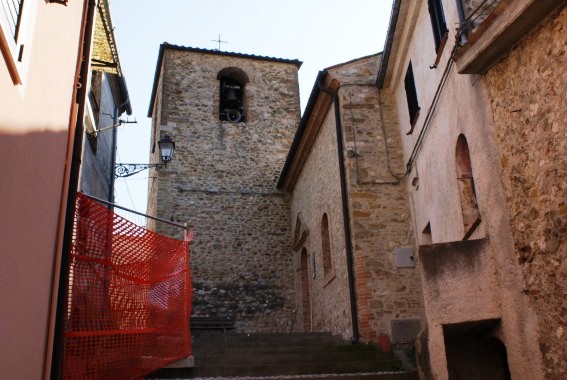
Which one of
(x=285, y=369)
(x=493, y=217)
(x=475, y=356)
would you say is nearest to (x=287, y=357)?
(x=285, y=369)

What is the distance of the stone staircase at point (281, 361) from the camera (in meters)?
6.81

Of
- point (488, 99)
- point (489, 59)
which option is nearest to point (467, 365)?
point (488, 99)

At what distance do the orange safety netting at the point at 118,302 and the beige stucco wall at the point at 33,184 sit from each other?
567 mm

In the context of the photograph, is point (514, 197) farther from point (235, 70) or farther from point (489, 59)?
point (235, 70)

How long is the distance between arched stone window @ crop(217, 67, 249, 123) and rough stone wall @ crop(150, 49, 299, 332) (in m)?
0.20

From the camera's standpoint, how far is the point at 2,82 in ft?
10.8

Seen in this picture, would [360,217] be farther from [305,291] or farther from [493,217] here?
[305,291]

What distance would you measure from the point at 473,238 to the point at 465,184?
3.11 ft

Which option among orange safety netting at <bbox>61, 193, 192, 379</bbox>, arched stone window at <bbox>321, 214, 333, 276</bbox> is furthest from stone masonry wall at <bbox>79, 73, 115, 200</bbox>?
arched stone window at <bbox>321, 214, 333, 276</bbox>

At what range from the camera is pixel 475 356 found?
606 centimetres

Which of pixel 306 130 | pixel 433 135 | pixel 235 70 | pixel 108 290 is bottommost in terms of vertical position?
pixel 108 290

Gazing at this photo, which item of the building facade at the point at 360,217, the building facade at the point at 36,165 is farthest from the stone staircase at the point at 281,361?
the building facade at the point at 36,165

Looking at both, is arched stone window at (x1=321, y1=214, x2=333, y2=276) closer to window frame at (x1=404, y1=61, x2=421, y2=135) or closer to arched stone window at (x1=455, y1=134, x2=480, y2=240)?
window frame at (x1=404, y1=61, x2=421, y2=135)

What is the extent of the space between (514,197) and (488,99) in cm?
109
